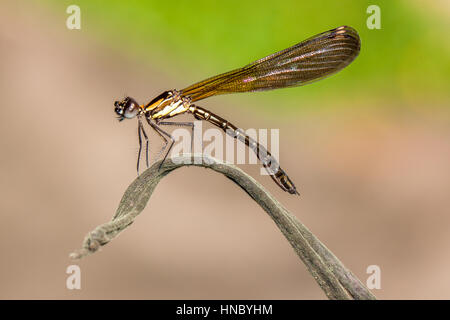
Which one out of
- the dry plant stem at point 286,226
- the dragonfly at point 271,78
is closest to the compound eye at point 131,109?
the dragonfly at point 271,78

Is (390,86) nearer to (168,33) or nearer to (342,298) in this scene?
(168,33)

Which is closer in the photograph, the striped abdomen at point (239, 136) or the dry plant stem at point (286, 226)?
the dry plant stem at point (286, 226)

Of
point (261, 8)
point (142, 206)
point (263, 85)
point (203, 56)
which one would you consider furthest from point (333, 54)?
point (142, 206)

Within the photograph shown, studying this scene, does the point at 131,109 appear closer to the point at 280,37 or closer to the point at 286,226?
the point at 286,226

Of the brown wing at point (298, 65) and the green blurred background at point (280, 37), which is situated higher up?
the green blurred background at point (280, 37)

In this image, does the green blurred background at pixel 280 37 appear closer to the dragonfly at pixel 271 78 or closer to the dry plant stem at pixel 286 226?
the dragonfly at pixel 271 78

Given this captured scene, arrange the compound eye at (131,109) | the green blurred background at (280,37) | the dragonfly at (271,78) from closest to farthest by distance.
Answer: the compound eye at (131,109), the dragonfly at (271,78), the green blurred background at (280,37)
